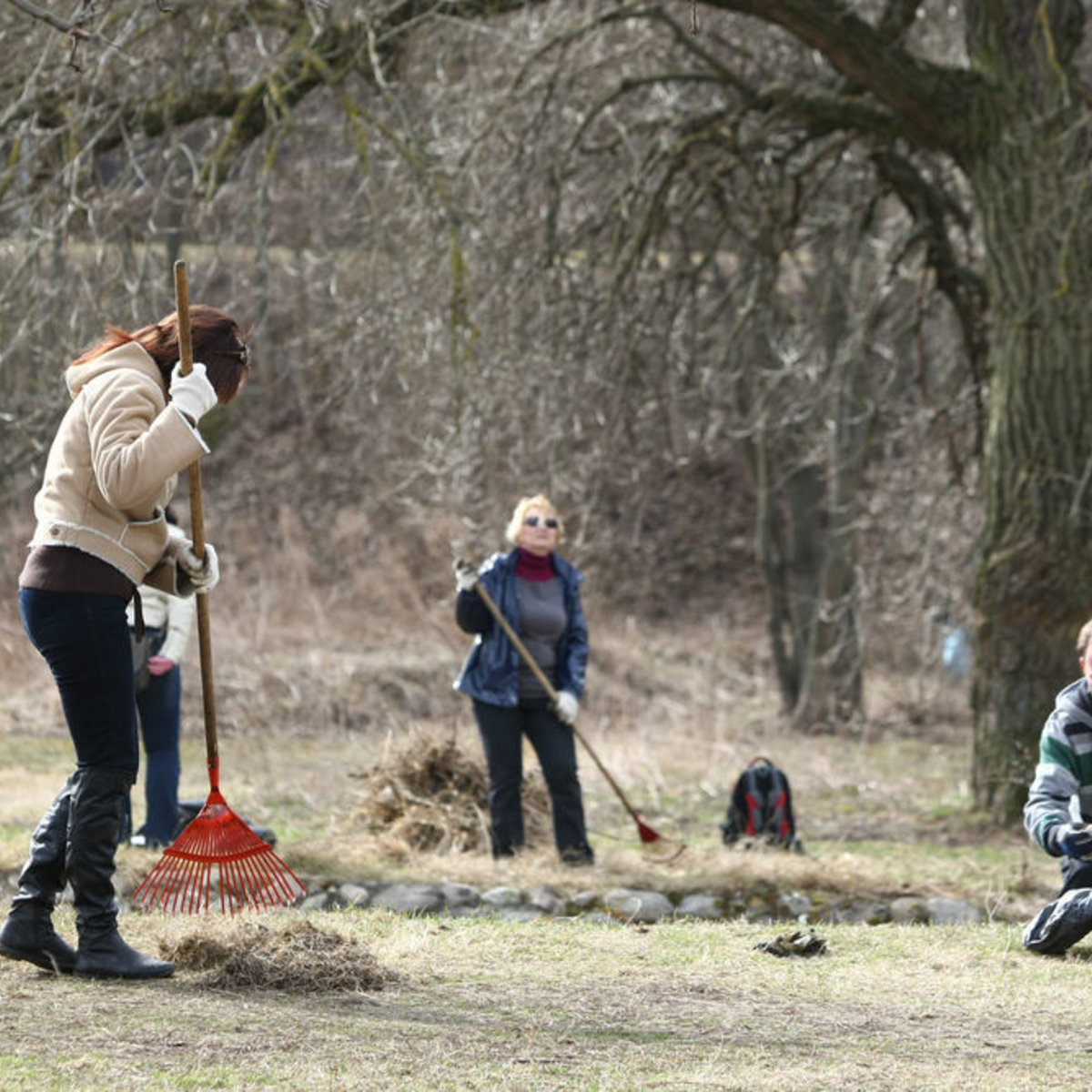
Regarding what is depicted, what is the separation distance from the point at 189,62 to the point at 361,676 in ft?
26.9

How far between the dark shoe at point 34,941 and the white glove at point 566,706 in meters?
3.60

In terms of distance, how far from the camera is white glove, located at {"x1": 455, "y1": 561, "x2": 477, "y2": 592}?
→ 827 centimetres

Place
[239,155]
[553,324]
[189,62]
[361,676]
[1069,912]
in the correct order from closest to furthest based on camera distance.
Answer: [1069,912] < [189,62] < [239,155] < [553,324] < [361,676]

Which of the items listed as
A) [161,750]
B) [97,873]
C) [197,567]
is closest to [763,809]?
[161,750]

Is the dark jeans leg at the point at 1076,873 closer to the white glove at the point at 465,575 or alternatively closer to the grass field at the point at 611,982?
the grass field at the point at 611,982

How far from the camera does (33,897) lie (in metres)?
5.01

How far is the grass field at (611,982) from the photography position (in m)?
4.18

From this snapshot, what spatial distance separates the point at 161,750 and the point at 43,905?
3.15 meters

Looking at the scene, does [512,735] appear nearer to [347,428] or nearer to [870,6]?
[870,6]

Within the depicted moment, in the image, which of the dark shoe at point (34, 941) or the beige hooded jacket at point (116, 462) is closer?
the beige hooded jacket at point (116, 462)

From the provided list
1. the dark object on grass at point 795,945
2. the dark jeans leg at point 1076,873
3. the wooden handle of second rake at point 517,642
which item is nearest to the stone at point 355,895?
the wooden handle of second rake at point 517,642

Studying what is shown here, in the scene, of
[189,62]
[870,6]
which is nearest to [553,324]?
[189,62]

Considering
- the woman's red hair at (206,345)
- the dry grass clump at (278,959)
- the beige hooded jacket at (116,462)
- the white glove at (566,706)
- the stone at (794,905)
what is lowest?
the stone at (794,905)

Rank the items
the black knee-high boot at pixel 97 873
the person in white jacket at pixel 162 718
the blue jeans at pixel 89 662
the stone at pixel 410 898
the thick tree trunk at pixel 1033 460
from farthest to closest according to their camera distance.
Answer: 1. the thick tree trunk at pixel 1033 460
2. the person in white jacket at pixel 162 718
3. the stone at pixel 410 898
4. the black knee-high boot at pixel 97 873
5. the blue jeans at pixel 89 662
